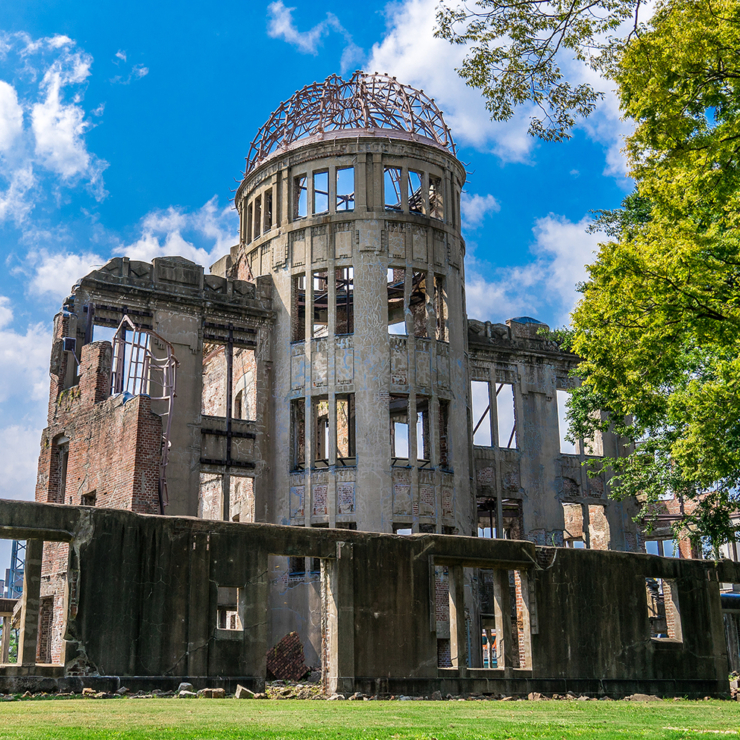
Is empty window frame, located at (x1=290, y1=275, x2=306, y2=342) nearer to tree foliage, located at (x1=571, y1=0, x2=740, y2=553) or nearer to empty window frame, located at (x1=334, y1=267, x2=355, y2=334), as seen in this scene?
empty window frame, located at (x1=334, y1=267, x2=355, y2=334)

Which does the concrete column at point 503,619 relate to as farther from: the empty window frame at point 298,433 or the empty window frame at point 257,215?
the empty window frame at point 257,215

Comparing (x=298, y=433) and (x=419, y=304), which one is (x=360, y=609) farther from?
(x=419, y=304)

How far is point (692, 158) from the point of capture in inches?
549

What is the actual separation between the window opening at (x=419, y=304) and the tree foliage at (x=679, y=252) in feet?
36.3

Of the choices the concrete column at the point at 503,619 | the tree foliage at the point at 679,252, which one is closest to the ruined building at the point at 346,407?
the concrete column at the point at 503,619

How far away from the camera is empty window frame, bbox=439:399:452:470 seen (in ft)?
88.7

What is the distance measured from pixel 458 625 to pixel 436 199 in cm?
1508

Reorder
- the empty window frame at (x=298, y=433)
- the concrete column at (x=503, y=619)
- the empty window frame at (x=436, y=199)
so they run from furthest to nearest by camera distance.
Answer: the empty window frame at (x=436, y=199) < the empty window frame at (x=298, y=433) < the concrete column at (x=503, y=619)

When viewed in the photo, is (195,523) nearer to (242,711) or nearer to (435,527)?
(242,711)

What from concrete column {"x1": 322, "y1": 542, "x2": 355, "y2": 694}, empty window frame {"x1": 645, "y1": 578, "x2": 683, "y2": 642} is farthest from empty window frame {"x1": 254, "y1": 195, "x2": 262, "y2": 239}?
empty window frame {"x1": 645, "y1": 578, "x2": 683, "y2": 642}

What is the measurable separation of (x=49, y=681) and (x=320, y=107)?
19.6m

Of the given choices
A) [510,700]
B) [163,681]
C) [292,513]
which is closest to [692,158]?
[510,700]

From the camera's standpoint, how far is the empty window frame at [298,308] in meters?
27.8

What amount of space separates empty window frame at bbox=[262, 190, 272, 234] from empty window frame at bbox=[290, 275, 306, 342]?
203cm
